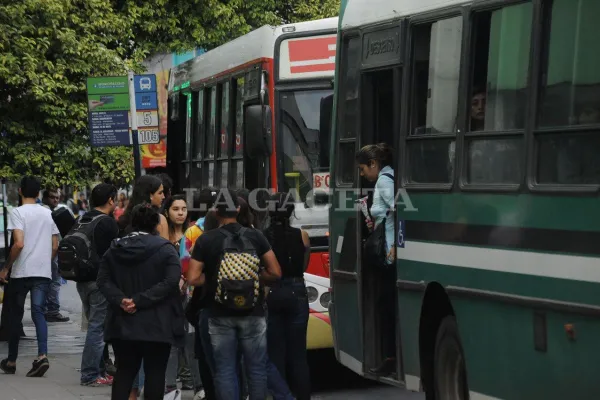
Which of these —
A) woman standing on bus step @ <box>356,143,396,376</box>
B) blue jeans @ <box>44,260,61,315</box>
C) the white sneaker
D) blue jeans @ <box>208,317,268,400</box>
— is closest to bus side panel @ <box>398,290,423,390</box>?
woman standing on bus step @ <box>356,143,396,376</box>

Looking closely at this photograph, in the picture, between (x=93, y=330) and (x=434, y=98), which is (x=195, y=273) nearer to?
(x=434, y=98)

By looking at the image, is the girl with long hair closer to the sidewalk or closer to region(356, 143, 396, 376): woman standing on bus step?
the sidewalk

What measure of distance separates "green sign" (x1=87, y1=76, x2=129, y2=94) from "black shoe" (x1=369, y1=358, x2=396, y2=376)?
7204mm

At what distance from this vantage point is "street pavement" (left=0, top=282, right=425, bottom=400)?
1123 centimetres

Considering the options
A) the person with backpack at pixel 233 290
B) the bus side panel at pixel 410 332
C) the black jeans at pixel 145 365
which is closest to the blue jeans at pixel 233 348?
the person with backpack at pixel 233 290

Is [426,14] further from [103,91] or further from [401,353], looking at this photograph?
[103,91]

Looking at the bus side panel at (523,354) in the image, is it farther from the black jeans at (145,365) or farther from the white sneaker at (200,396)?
the white sneaker at (200,396)

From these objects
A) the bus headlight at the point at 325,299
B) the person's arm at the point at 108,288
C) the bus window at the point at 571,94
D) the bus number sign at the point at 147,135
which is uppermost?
the bus window at the point at 571,94

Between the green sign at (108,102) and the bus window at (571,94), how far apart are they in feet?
30.8

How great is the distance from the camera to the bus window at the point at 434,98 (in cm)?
814

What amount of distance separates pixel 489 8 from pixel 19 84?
1140 centimetres

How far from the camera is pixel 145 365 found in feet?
28.2

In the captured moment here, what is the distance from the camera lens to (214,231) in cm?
848

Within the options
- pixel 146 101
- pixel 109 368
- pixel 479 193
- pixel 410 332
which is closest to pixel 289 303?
pixel 410 332
